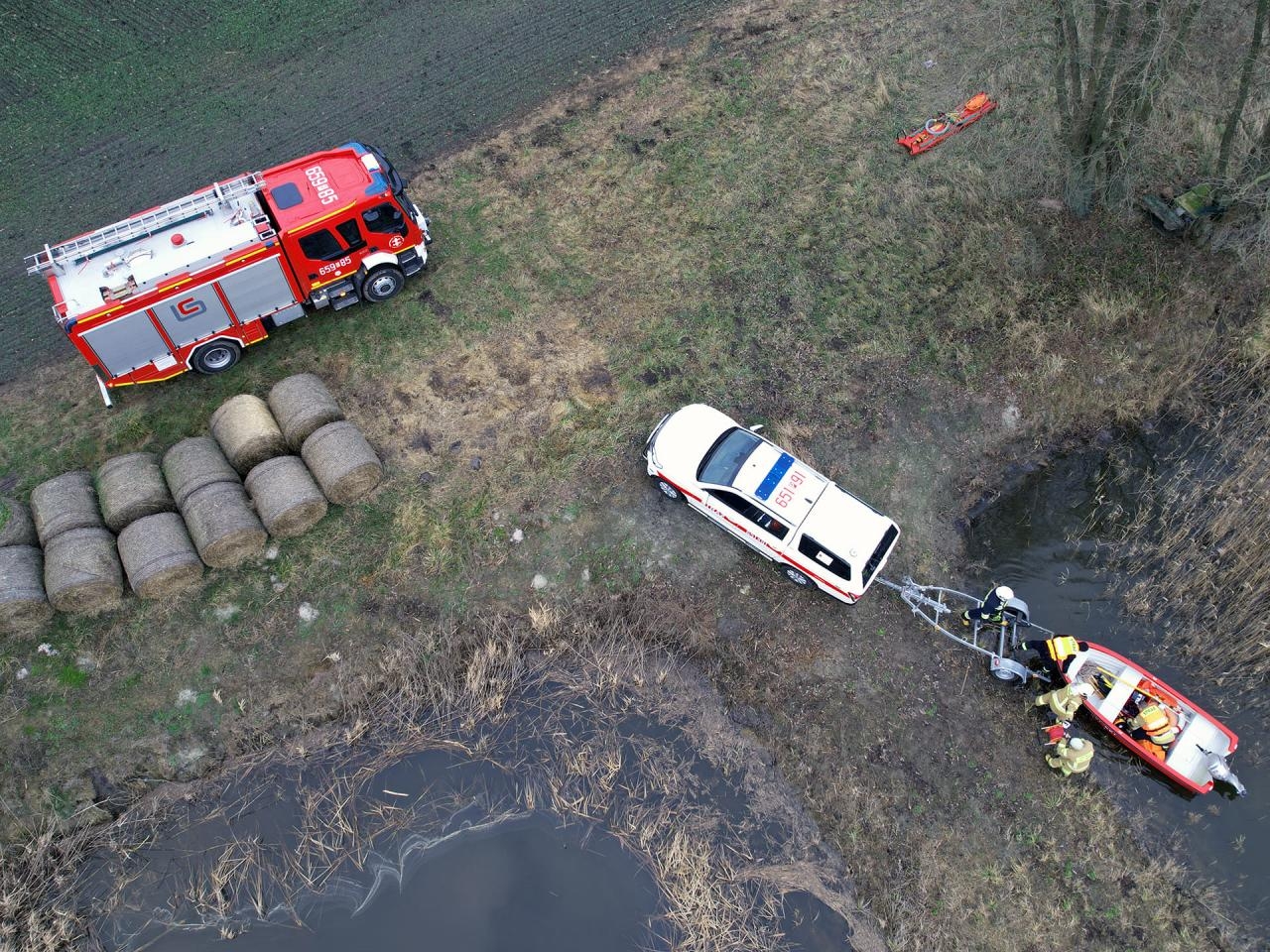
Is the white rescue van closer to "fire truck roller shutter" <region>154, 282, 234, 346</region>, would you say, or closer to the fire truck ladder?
"fire truck roller shutter" <region>154, 282, 234, 346</region>

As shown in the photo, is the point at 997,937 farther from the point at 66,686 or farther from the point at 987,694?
the point at 66,686

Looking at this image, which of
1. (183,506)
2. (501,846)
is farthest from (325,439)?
(501,846)

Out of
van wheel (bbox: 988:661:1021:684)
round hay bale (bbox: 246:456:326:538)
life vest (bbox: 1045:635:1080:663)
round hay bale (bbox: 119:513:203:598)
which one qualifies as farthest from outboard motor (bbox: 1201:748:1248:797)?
round hay bale (bbox: 119:513:203:598)

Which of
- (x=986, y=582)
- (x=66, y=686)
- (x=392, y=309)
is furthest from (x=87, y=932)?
(x=986, y=582)

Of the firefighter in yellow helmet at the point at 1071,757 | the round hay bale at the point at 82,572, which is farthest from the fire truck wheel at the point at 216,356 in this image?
the firefighter in yellow helmet at the point at 1071,757

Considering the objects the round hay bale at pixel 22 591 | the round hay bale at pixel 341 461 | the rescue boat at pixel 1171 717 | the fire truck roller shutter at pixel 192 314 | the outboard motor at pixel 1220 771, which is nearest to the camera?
the outboard motor at pixel 1220 771

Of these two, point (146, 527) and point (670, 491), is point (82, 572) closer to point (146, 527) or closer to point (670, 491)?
point (146, 527)

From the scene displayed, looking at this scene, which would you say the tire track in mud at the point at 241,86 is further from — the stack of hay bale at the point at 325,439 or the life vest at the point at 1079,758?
the life vest at the point at 1079,758

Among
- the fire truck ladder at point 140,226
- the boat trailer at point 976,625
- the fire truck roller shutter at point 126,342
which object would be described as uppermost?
the fire truck ladder at point 140,226

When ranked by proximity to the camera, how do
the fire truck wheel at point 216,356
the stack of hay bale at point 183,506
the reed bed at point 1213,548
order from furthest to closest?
the fire truck wheel at point 216,356 → the reed bed at point 1213,548 → the stack of hay bale at point 183,506
